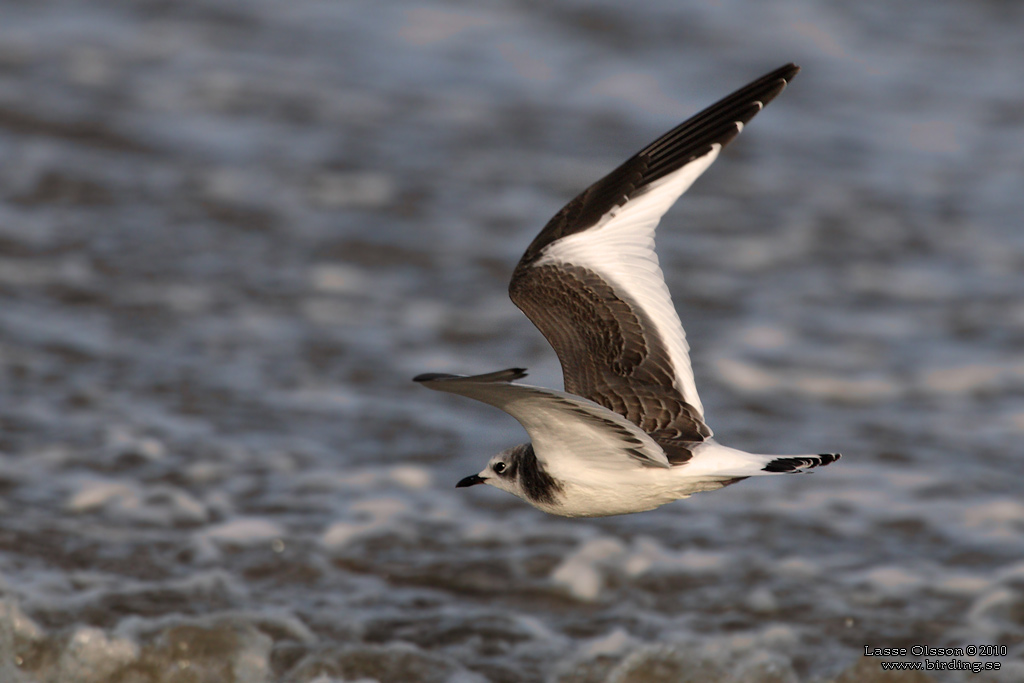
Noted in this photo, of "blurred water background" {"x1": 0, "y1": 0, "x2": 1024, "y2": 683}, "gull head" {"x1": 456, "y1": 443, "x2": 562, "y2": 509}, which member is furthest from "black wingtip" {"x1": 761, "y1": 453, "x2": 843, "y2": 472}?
"blurred water background" {"x1": 0, "y1": 0, "x2": 1024, "y2": 683}

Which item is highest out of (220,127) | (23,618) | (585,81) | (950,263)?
(585,81)

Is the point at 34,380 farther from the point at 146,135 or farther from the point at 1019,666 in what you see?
the point at 1019,666

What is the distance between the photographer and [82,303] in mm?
9547

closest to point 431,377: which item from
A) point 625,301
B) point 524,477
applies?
point 524,477

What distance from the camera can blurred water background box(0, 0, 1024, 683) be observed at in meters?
6.50

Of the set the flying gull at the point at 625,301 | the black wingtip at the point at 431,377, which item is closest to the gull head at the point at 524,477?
the flying gull at the point at 625,301

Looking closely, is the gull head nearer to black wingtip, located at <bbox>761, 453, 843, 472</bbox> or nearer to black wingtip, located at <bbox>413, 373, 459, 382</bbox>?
black wingtip, located at <bbox>761, 453, 843, 472</bbox>

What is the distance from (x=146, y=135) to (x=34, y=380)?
429cm

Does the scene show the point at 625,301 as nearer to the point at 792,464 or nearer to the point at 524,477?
the point at 524,477

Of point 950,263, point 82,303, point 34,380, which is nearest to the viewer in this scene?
point 34,380

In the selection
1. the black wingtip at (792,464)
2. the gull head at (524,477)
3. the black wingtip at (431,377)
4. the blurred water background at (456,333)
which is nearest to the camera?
the black wingtip at (431,377)

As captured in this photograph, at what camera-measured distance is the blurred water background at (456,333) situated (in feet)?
21.3

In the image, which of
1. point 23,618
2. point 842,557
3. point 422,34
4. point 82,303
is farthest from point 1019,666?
point 422,34

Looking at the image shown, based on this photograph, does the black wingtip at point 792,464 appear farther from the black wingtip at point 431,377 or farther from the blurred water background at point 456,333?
the blurred water background at point 456,333
